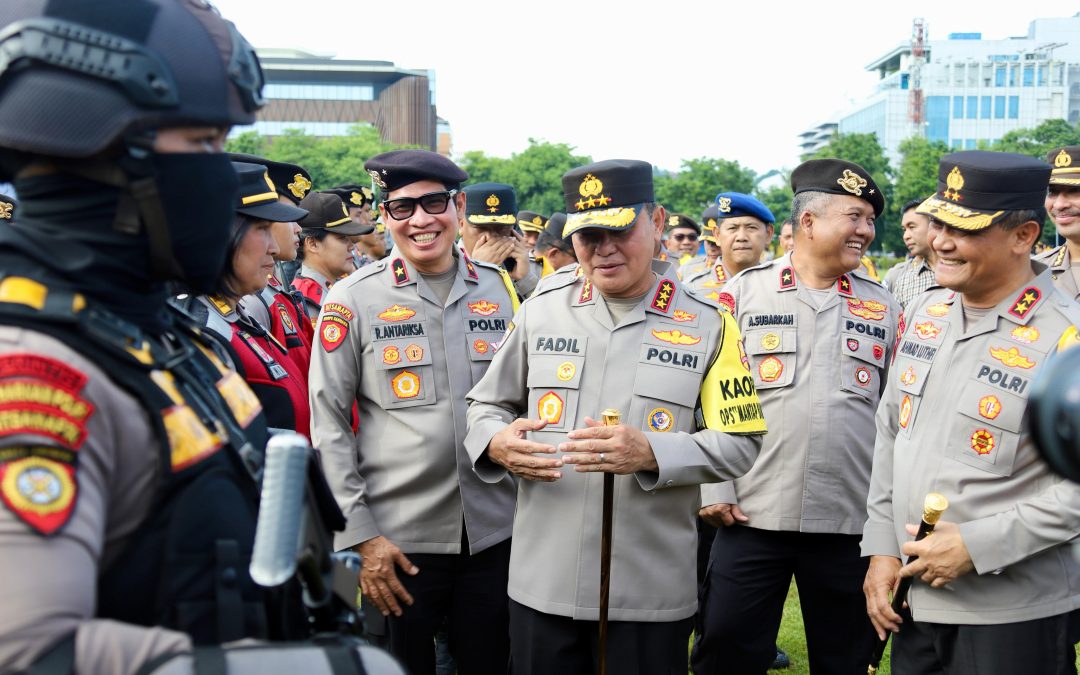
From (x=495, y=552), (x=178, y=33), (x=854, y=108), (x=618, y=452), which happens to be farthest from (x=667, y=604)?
(x=854, y=108)

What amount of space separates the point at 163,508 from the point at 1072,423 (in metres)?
1.36

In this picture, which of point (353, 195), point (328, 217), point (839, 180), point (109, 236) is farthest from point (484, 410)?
point (353, 195)

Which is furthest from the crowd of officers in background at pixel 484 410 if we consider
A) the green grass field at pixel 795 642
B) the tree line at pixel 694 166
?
the tree line at pixel 694 166

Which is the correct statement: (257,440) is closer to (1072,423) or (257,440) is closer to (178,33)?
(178,33)

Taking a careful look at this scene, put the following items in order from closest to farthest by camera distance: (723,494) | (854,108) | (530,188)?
(723,494) < (530,188) < (854,108)

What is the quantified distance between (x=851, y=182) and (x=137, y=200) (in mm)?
4171

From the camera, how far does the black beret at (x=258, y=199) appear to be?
3.85m

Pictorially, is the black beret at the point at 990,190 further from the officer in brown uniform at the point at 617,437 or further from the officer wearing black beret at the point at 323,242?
the officer wearing black beret at the point at 323,242

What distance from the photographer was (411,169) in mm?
4484

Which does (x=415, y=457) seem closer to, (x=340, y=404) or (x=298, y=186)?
(x=340, y=404)

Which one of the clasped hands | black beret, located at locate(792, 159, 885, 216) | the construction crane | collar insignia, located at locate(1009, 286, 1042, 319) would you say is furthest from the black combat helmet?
the construction crane

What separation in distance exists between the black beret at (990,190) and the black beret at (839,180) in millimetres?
1335

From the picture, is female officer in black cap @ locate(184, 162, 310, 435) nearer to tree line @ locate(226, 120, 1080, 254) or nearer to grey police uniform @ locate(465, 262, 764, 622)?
grey police uniform @ locate(465, 262, 764, 622)

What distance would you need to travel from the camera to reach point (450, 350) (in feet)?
14.4
